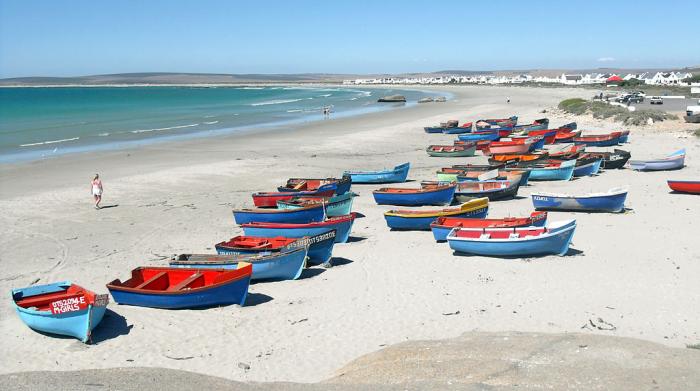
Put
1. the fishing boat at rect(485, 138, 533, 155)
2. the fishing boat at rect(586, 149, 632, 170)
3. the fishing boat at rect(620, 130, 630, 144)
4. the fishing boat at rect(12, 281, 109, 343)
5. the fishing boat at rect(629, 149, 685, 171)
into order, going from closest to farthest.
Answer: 1. the fishing boat at rect(12, 281, 109, 343)
2. the fishing boat at rect(629, 149, 685, 171)
3. the fishing boat at rect(586, 149, 632, 170)
4. the fishing boat at rect(485, 138, 533, 155)
5. the fishing boat at rect(620, 130, 630, 144)

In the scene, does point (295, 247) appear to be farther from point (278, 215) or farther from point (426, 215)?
point (426, 215)

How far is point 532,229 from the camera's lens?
591 inches

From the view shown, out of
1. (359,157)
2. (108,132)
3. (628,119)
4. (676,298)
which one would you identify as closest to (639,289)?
(676,298)

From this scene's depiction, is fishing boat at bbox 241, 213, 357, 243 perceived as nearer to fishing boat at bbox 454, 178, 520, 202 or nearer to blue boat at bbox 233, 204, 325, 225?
blue boat at bbox 233, 204, 325, 225

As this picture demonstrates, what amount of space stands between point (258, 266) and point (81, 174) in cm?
1834

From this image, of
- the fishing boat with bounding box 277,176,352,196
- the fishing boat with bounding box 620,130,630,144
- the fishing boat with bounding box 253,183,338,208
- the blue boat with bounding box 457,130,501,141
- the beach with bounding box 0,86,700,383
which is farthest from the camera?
the blue boat with bounding box 457,130,501,141

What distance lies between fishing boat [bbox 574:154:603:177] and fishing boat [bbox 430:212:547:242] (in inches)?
398

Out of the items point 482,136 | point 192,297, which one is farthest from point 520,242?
point 482,136

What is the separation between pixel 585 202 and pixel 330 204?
7604 millimetres

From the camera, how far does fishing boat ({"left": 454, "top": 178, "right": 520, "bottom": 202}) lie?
68.4 feet

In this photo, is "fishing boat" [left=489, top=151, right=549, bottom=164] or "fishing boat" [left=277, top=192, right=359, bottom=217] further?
"fishing boat" [left=489, top=151, right=549, bottom=164]

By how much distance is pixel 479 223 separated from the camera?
16438mm

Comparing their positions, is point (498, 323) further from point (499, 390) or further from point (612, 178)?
point (612, 178)

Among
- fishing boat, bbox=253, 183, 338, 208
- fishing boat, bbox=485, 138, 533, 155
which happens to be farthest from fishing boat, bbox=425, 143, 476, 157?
fishing boat, bbox=253, 183, 338, 208
